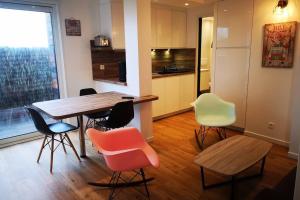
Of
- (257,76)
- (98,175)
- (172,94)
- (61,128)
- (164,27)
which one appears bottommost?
(98,175)

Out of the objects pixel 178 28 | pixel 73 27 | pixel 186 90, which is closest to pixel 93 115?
pixel 73 27

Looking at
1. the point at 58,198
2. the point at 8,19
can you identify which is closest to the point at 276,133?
the point at 58,198

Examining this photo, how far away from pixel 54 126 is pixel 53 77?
1.43 m

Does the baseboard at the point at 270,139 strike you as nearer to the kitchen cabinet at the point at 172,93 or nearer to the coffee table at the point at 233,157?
the coffee table at the point at 233,157

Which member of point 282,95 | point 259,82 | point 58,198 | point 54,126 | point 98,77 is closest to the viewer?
point 58,198

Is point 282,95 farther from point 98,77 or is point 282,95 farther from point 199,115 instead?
point 98,77

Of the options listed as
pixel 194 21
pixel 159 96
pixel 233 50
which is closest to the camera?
pixel 233 50

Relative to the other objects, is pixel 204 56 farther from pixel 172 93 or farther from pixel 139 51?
pixel 139 51

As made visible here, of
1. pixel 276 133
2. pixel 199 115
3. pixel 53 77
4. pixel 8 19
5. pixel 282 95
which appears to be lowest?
pixel 276 133

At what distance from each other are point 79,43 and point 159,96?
186cm

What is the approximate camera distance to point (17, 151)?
3.47 meters

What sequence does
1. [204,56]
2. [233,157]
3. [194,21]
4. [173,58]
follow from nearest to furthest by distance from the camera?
[233,157] < [194,21] < [173,58] < [204,56]

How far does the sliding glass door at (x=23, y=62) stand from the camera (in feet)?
11.8

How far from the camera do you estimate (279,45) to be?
3.27 metres
